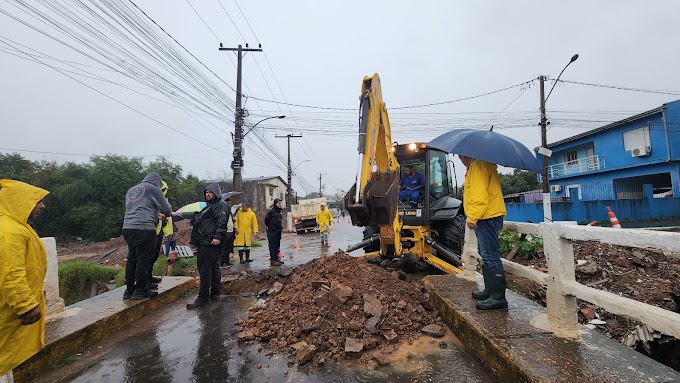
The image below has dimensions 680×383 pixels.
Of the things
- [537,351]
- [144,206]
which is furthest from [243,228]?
[537,351]

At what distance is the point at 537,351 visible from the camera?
2402 millimetres

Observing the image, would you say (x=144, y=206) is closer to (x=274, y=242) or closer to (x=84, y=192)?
(x=274, y=242)

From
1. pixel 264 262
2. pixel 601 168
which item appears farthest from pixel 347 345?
pixel 601 168

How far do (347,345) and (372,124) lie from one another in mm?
3552

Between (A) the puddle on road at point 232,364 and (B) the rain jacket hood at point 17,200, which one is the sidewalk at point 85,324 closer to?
(A) the puddle on road at point 232,364

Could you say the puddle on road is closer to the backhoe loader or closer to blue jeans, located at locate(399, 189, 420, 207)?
the backhoe loader

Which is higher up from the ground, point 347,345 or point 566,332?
point 566,332

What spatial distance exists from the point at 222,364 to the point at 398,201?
4444mm

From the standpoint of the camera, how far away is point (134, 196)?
494 cm

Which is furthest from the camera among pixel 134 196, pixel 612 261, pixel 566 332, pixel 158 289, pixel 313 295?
pixel 612 261

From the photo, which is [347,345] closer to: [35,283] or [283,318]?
[283,318]

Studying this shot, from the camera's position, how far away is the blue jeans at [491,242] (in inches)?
133

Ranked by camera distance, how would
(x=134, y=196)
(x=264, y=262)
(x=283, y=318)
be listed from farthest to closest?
(x=264, y=262)
(x=134, y=196)
(x=283, y=318)

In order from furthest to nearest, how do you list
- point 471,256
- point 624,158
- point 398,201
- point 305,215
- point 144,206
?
point 305,215 < point 624,158 < point 398,201 < point 144,206 < point 471,256
